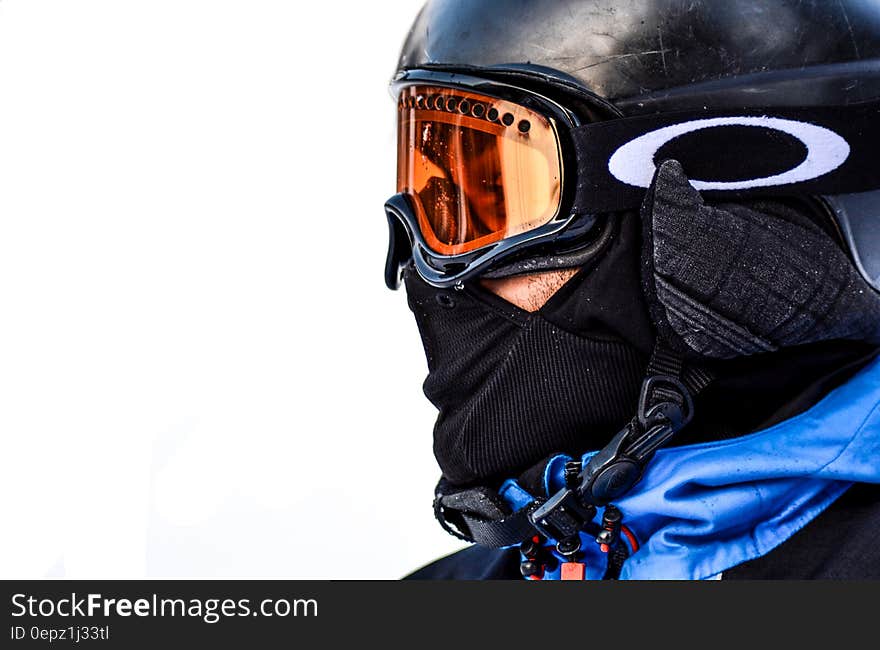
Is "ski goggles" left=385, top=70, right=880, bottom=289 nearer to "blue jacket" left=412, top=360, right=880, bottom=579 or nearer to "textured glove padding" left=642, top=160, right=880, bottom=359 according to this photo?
"textured glove padding" left=642, top=160, right=880, bottom=359

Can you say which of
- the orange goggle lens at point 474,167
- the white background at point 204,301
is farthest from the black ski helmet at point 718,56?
the white background at point 204,301

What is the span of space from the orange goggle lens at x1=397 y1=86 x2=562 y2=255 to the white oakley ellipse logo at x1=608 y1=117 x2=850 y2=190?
142mm

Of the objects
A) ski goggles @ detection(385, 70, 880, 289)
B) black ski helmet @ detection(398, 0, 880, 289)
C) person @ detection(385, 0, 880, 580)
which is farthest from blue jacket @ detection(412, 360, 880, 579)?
ski goggles @ detection(385, 70, 880, 289)

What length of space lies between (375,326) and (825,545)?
6.70ft

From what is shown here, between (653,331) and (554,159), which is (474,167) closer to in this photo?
(554,159)

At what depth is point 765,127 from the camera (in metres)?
1.96

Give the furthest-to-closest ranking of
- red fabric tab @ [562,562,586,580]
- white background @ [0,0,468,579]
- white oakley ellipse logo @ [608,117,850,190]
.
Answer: white background @ [0,0,468,579], red fabric tab @ [562,562,586,580], white oakley ellipse logo @ [608,117,850,190]

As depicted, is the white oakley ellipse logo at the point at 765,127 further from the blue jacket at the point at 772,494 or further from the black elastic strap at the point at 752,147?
the blue jacket at the point at 772,494

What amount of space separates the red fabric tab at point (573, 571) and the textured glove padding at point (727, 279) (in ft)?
1.54

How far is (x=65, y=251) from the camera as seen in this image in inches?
133

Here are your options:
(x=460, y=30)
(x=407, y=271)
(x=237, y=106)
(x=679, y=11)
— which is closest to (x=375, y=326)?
(x=237, y=106)

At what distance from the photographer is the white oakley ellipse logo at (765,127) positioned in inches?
76.9

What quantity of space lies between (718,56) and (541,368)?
2.16 ft

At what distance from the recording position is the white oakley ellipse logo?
1.95 m
